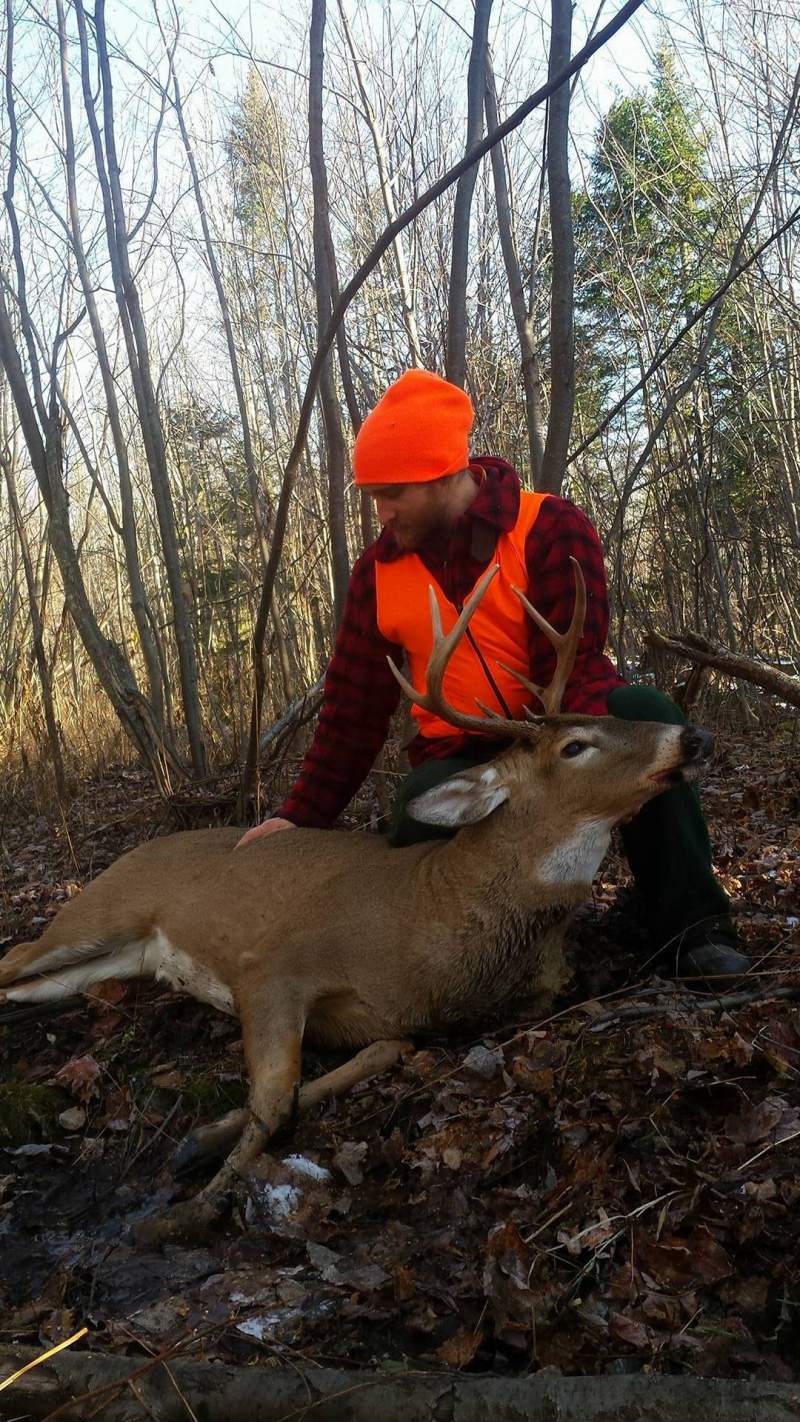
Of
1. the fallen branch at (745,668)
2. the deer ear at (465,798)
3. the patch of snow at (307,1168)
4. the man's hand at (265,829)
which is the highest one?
the fallen branch at (745,668)

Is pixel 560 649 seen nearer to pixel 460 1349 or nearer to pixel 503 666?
pixel 503 666

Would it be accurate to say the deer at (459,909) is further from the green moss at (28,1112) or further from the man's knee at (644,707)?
the green moss at (28,1112)

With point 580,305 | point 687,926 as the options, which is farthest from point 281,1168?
point 580,305

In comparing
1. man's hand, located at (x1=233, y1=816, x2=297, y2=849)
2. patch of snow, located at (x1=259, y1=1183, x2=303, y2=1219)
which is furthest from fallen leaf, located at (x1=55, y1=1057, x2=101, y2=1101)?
patch of snow, located at (x1=259, y1=1183, x2=303, y2=1219)

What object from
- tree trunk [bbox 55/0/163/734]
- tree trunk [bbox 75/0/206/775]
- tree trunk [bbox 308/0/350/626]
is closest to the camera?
tree trunk [bbox 308/0/350/626]

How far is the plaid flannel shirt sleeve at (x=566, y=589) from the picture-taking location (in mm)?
4121

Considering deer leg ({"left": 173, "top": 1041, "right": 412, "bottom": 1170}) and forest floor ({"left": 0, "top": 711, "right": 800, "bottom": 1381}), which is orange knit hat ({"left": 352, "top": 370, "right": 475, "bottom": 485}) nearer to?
forest floor ({"left": 0, "top": 711, "right": 800, "bottom": 1381})

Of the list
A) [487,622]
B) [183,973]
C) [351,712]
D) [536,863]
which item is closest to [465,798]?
[536,863]

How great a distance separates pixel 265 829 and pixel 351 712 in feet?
1.95

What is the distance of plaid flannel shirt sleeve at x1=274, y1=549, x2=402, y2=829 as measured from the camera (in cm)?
468

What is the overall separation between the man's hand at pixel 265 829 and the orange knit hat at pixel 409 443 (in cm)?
150

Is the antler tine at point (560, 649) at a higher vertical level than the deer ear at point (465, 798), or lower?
higher

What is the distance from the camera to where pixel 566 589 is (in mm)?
4148

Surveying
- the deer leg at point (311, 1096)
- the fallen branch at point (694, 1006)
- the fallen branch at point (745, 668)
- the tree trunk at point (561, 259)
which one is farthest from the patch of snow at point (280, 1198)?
the tree trunk at point (561, 259)
